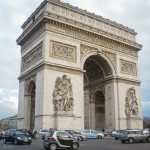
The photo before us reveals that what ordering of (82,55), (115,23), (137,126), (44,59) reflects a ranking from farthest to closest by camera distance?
(115,23) → (137,126) → (82,55) → (44,59)

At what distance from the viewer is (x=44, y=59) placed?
100ft

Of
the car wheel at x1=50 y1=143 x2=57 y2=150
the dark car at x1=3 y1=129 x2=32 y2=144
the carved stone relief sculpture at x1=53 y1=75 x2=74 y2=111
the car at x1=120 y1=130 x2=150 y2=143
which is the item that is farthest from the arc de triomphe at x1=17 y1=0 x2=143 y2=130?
the car wheel at x1=50 y1=143 x2=57 y2=150

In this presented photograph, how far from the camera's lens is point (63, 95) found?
30.8 metres

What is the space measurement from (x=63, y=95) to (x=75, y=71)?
12.5 feet

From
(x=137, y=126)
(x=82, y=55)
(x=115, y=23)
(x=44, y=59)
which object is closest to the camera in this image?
(x=44, y=59)

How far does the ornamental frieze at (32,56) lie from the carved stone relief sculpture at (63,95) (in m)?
4.13

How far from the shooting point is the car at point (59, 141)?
16156 mm

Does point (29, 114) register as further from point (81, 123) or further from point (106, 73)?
point (106, 73)

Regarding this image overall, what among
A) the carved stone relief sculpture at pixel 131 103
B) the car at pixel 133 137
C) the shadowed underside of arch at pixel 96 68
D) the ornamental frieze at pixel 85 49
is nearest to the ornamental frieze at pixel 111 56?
the shadowed underside of arch at pixel 96 68

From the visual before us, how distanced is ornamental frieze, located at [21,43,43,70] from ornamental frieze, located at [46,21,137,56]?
2.85 metres

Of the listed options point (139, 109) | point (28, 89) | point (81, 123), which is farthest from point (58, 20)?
point (139, 109)

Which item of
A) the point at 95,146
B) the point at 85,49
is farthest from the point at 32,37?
the point at 95,146

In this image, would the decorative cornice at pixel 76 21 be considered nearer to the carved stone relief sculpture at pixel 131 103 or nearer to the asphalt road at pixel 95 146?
the carved stone relief sculpture at pixel 131 103

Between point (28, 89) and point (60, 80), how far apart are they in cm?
657
